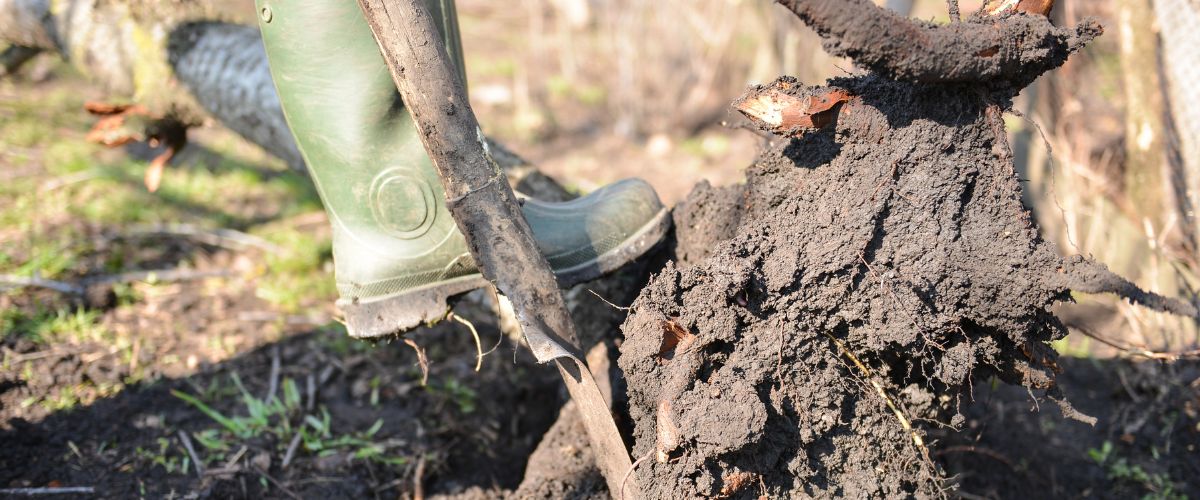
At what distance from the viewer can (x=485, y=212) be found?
1544 millimetres

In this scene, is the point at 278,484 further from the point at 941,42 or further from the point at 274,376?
the point at 941,42

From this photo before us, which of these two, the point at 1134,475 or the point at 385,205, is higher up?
the point at 385,205

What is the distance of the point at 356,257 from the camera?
1775 millimetres

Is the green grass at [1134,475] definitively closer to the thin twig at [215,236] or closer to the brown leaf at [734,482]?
the brown leaf at [734,482]

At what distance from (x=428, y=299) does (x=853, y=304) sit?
3.07ft

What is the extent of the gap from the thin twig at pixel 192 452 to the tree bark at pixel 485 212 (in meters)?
0.96

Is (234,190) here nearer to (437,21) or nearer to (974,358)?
(437,21)

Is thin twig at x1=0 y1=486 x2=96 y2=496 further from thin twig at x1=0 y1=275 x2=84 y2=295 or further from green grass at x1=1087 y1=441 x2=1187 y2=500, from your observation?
green grass at x1=1087 y1=441 x2=1187 y2=500

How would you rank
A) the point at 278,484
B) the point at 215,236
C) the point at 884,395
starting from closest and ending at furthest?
the point at 884,395 → the point at 278,484 → the point at 215,236

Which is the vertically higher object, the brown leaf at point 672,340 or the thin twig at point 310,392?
the brown leaf at point 672,340

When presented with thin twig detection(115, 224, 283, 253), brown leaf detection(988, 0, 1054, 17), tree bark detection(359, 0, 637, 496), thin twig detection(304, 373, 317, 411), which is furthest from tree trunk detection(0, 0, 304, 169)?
brown leaf detection(988, 0, 1054, 17)

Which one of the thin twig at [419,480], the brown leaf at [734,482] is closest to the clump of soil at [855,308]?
the brown leaf at [734,482]

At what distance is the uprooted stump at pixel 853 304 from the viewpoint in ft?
→ 4.63

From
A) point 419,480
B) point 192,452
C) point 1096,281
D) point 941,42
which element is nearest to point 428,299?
point 419,480
